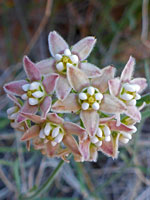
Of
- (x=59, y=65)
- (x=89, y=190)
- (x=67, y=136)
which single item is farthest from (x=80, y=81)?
(x=89, y=190)

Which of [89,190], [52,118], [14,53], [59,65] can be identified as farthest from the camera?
[14,53]

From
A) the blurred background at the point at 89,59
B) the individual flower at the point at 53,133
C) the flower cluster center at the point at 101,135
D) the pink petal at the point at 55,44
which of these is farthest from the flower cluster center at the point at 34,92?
the blurred background at the point at 89,59

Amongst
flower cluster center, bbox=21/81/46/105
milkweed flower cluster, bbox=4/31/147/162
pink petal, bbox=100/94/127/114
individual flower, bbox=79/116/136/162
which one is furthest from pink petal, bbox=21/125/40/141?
pink petal, bbox=100/94/127/114

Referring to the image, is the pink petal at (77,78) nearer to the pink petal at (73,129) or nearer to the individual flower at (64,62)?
the individual flower at (64,62)

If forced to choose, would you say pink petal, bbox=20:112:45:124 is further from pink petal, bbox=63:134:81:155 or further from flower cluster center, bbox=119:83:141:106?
flower cluster center, bbox=119:83:141:106

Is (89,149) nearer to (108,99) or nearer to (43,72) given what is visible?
(108,99)
